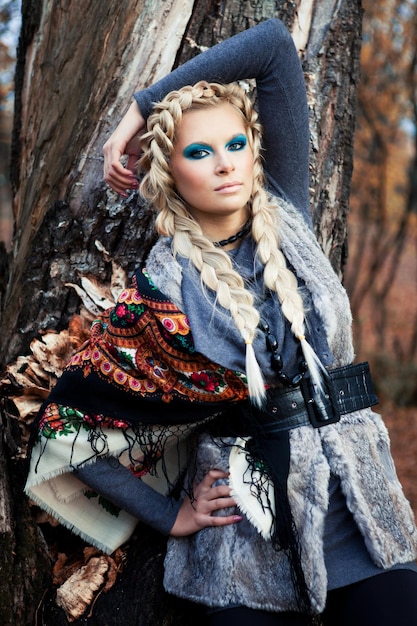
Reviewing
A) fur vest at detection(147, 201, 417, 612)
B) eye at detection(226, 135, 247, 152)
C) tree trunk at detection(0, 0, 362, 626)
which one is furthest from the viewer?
tree trunk at detection(0, 0, 362, 626)

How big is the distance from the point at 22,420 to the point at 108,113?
1324mm

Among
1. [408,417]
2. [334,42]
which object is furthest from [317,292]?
[408,417]

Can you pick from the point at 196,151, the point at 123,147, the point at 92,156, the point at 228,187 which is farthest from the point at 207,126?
the point at 92,156

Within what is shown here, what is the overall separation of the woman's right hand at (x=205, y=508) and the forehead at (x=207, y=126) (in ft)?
3.74

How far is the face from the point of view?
2.15 m

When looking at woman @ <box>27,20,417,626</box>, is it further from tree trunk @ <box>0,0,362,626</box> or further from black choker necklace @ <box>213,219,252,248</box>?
tree trunk @ <box>0,0,362,626</box>

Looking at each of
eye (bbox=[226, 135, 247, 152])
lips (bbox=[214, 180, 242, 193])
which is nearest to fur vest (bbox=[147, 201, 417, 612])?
lips (bbox=[214, 180, 242, 193])

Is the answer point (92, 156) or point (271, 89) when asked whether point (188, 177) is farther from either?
point (92, 156)

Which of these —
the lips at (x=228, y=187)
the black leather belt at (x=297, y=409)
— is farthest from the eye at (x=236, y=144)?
the black leather belt at (x=297, y=409)

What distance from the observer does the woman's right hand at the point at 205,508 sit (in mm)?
2197

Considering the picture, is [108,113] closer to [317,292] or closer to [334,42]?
[334,42]

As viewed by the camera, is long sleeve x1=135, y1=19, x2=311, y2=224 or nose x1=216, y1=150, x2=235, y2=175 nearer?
nose x1=216, y1=150, x2=235, y2=175

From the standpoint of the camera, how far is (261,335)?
7.02 ft

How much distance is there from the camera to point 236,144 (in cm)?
220
